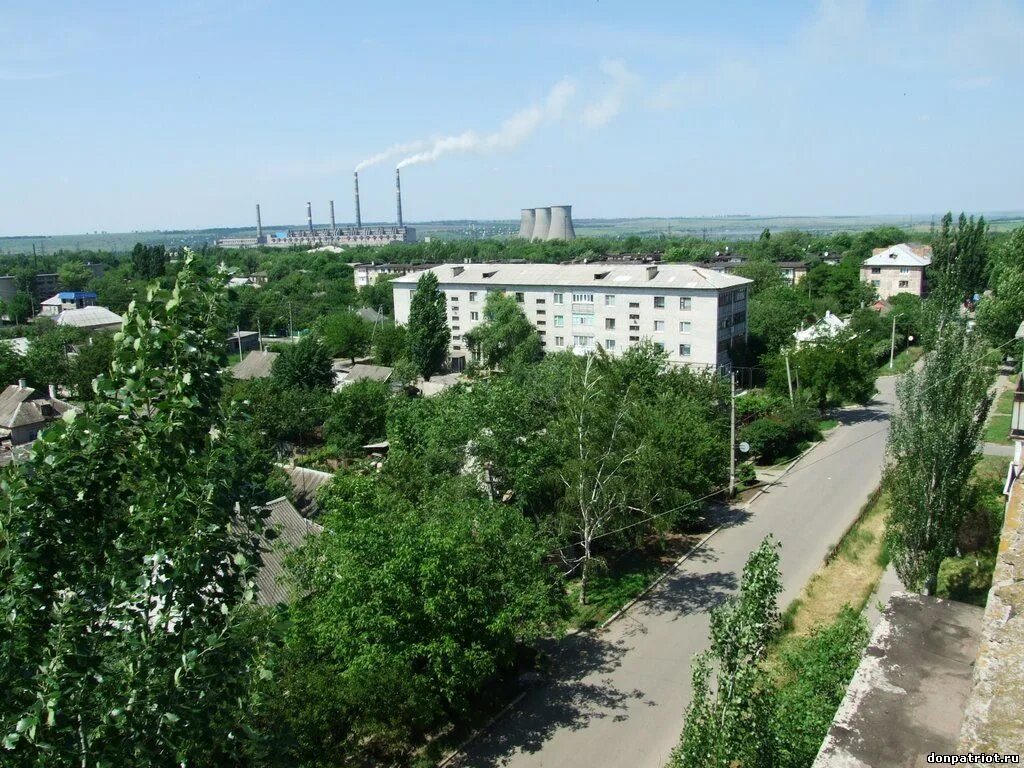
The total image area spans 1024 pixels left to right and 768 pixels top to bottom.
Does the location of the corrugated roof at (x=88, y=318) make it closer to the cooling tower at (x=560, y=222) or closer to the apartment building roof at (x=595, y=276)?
the apartment building roof at (x=595, y=276)

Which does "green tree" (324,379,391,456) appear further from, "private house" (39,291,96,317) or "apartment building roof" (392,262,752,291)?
"private house" (39,291,96,317)

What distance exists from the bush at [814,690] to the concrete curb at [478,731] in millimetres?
4324

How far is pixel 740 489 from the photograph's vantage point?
22.4 meters

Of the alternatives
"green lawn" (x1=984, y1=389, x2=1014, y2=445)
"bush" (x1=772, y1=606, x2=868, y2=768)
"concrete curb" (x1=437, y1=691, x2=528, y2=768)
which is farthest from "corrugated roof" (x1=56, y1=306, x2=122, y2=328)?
"bush" (x1=772, y1=606, x2=868, y2=768)

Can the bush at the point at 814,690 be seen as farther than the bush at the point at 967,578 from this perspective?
No

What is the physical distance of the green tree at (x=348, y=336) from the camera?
46.7 m

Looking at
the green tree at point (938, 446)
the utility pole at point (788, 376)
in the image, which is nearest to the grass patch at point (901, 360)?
the utility pole at point (788, 376)

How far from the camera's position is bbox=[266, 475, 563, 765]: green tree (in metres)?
9.67

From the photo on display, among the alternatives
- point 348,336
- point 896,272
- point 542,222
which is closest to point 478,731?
→ point 348,336

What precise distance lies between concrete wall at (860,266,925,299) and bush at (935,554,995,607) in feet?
163

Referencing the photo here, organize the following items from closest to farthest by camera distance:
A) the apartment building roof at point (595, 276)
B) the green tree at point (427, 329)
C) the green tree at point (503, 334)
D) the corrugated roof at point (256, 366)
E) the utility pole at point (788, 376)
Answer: the utility pole at point (788, 376), the apartment building roof at point (595, 276), the corrugated roof at point (256, 366), the green tree at point (427, 329), the green tree at point (503, 334)

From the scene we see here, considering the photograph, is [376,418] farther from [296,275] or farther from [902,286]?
[296,275]

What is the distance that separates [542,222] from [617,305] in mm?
121307

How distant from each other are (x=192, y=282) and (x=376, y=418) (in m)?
23.9
